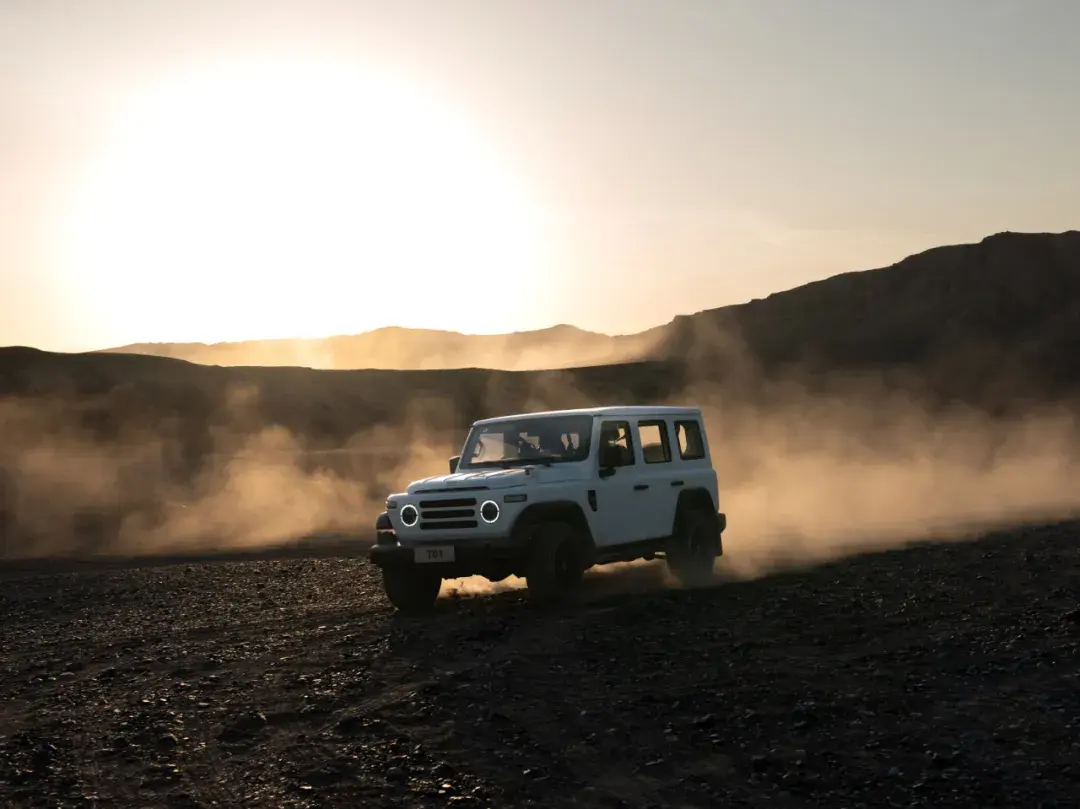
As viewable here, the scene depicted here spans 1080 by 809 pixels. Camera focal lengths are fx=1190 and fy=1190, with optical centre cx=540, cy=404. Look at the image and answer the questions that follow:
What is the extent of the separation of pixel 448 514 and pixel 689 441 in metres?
3.66

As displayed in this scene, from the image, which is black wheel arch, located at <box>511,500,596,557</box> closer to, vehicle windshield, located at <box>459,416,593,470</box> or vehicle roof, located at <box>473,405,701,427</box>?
vehicle windshield, located at <box>459,416,593,470</box>

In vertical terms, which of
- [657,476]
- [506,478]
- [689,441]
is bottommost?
[657,476]

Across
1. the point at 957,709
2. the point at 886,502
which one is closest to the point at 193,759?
the point at 957,709

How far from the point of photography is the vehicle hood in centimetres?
1233

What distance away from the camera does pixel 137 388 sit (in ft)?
250

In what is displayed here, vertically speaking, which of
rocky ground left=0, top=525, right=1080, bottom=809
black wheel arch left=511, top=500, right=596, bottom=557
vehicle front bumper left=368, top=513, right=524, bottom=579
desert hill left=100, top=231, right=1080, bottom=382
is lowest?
rocky ground left=0, top=525, right=1080, bottom=809

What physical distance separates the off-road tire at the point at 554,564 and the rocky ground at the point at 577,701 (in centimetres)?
32

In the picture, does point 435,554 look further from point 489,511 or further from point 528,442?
point 528,442

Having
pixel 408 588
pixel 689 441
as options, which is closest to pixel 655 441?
pixel 689 441

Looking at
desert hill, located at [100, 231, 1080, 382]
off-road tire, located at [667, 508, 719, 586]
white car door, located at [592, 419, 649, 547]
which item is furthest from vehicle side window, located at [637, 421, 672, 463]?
desert hill, located at [100, 231, 1080, 382]

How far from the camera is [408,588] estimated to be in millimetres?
13078

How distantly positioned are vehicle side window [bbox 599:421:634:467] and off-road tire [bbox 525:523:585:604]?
947mm

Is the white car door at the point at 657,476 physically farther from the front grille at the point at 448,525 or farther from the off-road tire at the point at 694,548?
the front grille at the point at 448,525

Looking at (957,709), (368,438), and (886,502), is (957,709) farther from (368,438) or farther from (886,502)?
(368,438)
